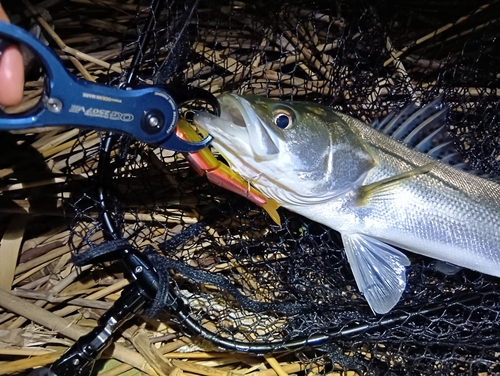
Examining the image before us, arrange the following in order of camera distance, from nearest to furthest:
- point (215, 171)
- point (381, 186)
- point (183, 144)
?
point (183, 144), point (215, 171), point (381, 186)

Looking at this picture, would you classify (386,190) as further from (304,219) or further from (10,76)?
(10,76)

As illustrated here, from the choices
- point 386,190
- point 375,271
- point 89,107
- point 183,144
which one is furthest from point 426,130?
point 89,107

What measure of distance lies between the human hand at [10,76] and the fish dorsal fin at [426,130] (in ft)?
3.60

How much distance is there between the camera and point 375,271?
1660mm

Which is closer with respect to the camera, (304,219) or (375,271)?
(375,271)

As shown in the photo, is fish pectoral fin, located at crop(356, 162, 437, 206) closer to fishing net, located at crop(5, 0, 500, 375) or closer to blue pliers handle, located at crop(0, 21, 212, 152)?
fishing net, located at crop(5, 0, 500, 375)

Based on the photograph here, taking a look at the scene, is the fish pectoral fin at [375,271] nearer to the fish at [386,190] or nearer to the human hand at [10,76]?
the fish at [386,190]

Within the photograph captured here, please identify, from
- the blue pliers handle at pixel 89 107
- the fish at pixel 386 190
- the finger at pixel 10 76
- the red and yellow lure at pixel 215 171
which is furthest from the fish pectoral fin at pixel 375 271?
the finger at pixel 10 76

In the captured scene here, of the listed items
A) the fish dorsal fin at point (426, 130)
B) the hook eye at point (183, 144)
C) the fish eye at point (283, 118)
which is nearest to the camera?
the hook eye at point (183, 144)

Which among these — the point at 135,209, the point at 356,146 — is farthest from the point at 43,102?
the point at 356,146

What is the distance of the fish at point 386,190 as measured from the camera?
4.97 feet

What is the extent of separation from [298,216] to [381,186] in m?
0.36

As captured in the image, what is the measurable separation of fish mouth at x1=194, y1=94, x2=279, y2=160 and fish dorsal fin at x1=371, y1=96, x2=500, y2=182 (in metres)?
0.51

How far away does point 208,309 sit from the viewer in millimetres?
1855
